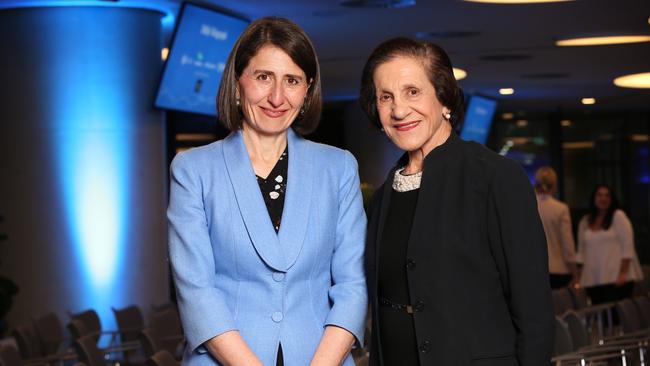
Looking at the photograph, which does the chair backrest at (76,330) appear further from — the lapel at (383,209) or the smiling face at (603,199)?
the smiling face at (603,199)

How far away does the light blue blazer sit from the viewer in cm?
284

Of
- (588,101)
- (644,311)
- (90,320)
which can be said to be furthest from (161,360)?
(588,101)

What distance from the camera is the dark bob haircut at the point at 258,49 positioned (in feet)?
9.57

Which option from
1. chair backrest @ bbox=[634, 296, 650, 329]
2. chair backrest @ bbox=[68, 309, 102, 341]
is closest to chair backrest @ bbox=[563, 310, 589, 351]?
chair backrest @ bbox=[634, 296, 650, 329]

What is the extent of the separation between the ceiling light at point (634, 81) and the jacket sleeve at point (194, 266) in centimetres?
1505

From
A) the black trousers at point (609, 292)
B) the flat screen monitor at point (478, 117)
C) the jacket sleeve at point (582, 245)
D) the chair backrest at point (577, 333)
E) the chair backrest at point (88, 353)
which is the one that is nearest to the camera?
the chair backrest at point (88, 353)

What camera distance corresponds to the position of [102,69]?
384 inches

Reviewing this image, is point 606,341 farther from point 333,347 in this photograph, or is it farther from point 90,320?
point 333,347

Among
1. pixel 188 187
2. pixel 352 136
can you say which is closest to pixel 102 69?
pixel 188 187

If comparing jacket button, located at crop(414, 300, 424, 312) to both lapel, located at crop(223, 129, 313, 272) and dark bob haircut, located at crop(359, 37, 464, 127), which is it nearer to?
lapel, located at crop(223, 129, 313, 272)

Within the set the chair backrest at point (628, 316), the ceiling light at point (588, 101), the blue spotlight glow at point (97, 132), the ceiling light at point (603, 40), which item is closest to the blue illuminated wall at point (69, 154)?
the blue spotlight glow at point (97, 132)

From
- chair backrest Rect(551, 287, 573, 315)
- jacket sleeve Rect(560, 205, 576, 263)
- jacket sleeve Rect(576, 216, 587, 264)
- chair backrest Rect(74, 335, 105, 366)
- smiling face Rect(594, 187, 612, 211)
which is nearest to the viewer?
chair backrest Rect(74, 335, 105, 366)

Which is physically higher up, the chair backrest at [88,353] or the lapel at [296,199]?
the lapel at [296,199]

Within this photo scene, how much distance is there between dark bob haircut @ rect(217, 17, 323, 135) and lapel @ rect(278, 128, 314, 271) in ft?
0.43
